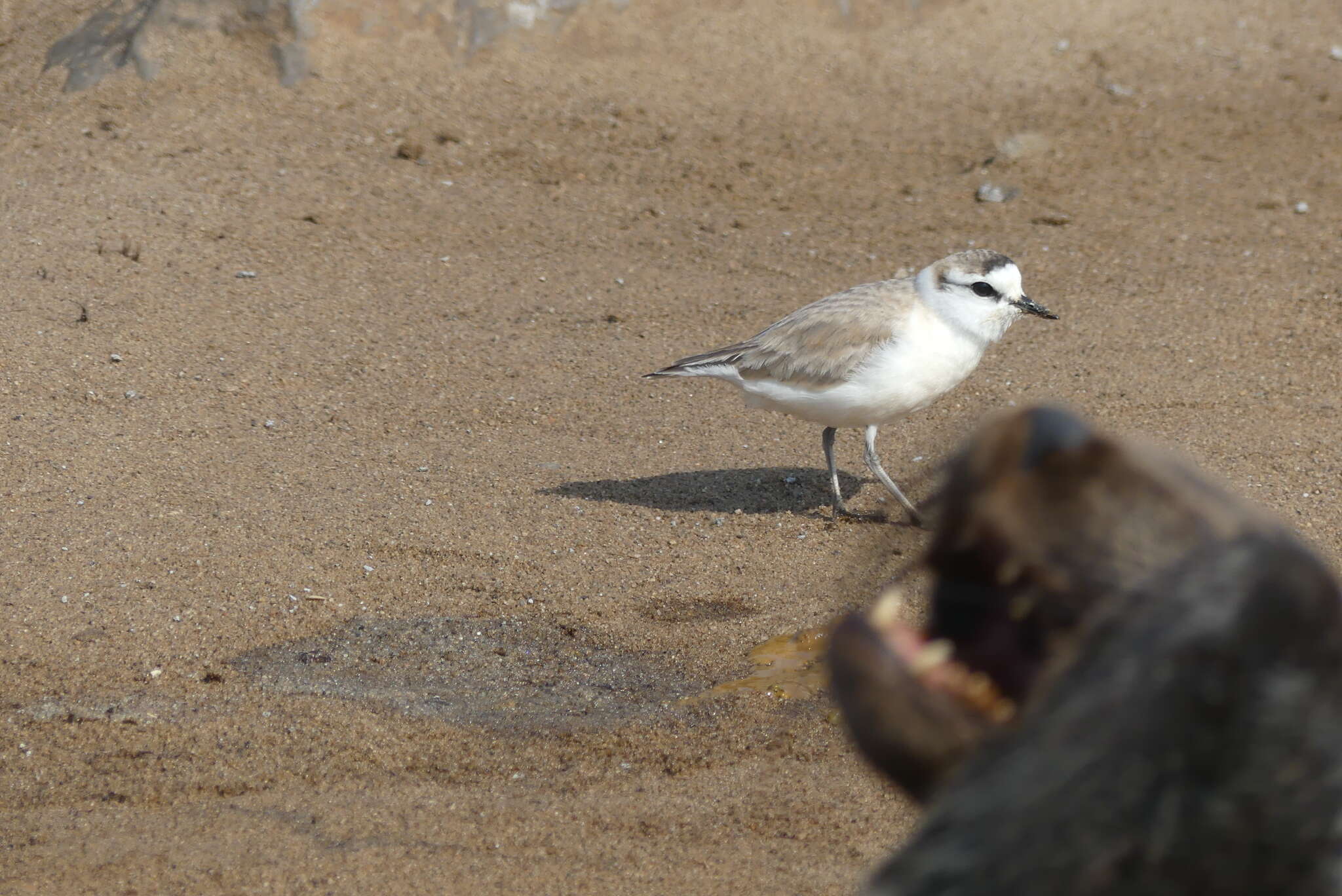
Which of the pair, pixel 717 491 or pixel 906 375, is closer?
pixel 906 375

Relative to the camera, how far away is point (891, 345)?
685cm

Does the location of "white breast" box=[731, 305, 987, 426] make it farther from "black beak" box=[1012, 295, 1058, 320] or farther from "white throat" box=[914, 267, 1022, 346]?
"black beak" box=[1012, 295, 1058, 320]

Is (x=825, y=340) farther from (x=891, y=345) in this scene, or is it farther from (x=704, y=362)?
(x=704, y=362)

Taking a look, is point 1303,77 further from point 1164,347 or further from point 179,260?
point 179,260

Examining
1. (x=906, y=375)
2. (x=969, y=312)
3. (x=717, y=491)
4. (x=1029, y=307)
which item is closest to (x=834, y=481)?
(x=717, y=491)

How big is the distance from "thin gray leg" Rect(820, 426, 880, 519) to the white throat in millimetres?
890

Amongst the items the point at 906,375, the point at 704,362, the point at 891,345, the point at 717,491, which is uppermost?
the point at 891,345

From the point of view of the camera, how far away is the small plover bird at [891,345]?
22.5 feet

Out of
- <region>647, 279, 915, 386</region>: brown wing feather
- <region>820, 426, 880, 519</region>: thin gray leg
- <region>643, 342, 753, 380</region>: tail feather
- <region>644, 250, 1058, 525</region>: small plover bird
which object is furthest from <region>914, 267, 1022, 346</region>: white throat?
<region>643, 342, 753, 380</region>: tail feather

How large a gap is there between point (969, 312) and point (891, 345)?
0.42 metres

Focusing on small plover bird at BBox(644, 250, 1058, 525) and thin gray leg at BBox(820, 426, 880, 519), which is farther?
thin gray leg at BBox(820, 426, 880, 519)

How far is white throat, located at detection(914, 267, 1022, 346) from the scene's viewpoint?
6875mm

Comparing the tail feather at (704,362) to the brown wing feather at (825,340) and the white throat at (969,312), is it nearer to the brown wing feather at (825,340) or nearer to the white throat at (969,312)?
the brown wing feather at (825,340)

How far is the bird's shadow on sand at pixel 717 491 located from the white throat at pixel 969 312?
1.19 meters
